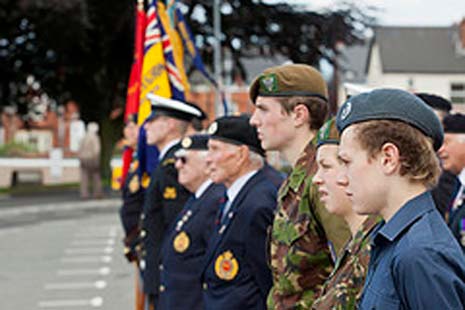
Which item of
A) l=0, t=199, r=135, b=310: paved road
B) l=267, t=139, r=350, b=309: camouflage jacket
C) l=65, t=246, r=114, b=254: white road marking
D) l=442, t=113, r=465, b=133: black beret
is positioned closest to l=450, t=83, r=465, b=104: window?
l=0, t=199, r=135, b=310: paved road

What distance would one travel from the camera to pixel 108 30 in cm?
2575

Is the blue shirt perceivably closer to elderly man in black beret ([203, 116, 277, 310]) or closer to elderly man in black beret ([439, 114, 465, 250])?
elderly man in black beret ([203, 116, 277, 310])

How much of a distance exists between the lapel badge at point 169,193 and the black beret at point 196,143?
0.53 m

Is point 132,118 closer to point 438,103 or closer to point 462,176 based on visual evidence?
point 438,103

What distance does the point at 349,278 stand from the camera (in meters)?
2.73

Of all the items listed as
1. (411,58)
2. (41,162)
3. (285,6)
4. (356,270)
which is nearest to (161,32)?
(356,270)

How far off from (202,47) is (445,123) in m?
20.4

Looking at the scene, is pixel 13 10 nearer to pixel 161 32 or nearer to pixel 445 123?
pixel 161 32

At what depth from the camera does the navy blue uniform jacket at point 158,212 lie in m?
6.20

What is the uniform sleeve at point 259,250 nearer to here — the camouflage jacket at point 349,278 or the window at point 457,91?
Result: the camouflage jacket at point 349,278

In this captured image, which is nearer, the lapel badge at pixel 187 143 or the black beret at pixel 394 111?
the black beret at pixel 394 111

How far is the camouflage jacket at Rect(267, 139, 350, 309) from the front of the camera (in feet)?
11.5

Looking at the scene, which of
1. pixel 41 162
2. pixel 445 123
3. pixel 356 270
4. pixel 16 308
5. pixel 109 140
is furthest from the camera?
pixel 41 162

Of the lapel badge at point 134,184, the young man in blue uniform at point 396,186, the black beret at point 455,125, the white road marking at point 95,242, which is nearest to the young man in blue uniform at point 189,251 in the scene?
the black beret at point 455,125
